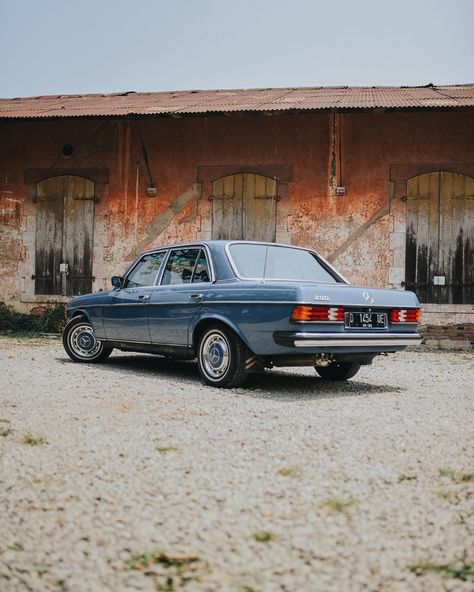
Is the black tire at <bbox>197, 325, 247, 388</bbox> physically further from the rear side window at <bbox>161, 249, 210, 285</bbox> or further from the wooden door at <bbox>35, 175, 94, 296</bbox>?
the wooden door at <bbox>35, 175, 94, 296</bbox>

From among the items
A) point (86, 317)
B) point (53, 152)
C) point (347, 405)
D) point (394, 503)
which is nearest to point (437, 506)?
point (394, 503)

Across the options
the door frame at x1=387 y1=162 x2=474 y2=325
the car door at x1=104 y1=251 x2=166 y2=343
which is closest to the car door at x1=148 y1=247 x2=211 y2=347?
the car door at x1=104 y1=251 x2=166 y2=343

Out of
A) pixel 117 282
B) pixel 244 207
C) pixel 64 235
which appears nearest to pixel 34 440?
pixel 117 282

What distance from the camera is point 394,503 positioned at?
2.91 metres

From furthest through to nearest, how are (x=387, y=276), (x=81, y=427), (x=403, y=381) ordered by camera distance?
(x=387, y=276), (x=403, y=381), (x=81, y=427)

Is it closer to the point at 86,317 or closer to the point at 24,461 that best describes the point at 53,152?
the point at 86,317

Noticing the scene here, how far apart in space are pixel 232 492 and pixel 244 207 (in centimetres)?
917

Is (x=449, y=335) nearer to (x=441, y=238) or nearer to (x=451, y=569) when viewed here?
(x=441, y=238)

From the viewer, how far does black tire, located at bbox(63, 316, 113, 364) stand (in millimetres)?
7801

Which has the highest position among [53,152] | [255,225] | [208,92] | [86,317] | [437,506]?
[208,92]

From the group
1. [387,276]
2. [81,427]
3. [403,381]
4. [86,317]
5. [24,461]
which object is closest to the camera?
[24,461]

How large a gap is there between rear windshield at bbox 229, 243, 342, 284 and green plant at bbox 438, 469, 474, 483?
3019 mm

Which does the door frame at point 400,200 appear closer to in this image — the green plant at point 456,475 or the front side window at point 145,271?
the front side window at point 145,271

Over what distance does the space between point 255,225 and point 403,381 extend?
5480mm
